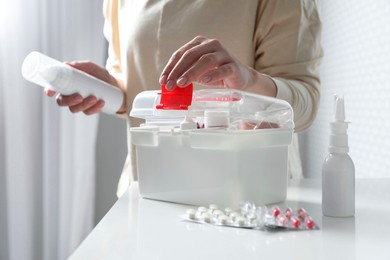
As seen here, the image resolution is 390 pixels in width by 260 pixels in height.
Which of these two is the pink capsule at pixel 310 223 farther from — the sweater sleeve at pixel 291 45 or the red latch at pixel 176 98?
the sweater sleeve at pixel 291 45

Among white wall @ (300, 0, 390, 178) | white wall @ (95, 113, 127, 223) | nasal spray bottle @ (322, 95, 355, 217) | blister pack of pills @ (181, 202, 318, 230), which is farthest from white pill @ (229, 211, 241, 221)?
white wall @ (95, 113, 127, 223)

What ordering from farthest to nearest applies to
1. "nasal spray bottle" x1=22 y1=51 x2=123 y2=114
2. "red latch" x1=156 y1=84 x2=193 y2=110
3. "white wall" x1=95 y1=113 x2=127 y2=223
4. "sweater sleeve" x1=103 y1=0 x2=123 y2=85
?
1. "white wall" x1=95 y1=113 x2=127 y2=223
2. "sweater sleeve" x1=103 y1=0 x2=123 y2=85
3. "nasal spray bottle" x1=22 y1=51 x2=123 y2=114
4. "red latch" x1=156 y1=84 x2=193 y2=110

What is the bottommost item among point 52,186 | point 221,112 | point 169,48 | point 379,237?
point 52,186

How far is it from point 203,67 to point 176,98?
0.05m

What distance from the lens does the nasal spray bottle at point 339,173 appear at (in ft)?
2.00

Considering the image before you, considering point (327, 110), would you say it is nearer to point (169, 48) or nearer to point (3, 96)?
point (169, 48)

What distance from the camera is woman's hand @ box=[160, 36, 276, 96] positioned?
67cm

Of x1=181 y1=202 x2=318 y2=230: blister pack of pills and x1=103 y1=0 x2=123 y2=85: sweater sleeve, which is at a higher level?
x1=103 y1=0 x2=123 y2=85: sweater sleeve

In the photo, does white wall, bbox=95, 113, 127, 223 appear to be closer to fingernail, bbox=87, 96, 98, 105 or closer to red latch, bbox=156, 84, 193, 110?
fingernail, bbox=87, 96, 98, 105

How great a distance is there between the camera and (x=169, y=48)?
40.3 inches

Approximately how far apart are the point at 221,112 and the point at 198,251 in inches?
9.0

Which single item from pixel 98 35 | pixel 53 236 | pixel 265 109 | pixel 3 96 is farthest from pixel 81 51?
pixel 265 109

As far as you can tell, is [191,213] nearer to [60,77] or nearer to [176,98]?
A: [176,98]

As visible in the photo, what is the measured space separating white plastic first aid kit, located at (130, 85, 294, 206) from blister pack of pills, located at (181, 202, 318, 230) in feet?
0.13
